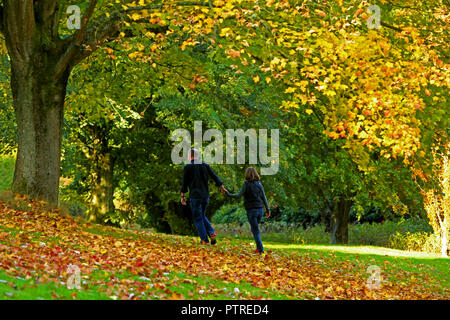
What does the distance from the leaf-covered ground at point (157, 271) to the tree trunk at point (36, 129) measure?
2.17 ft

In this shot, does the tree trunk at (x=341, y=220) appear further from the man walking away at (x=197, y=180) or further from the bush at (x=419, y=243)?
the man walking away at (x=197, y=180)

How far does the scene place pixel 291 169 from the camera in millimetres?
21406

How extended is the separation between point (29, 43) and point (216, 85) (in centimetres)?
700

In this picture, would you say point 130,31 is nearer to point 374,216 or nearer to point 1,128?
point 1,128

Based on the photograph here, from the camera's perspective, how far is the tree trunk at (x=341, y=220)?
26.2 m

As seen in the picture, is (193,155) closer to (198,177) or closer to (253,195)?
(198,177)

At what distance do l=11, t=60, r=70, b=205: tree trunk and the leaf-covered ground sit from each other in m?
0.66

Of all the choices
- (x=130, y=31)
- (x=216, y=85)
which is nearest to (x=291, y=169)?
(x=216, y=85)

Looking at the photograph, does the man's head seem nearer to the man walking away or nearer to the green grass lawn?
the man walking away

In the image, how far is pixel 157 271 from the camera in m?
9.30

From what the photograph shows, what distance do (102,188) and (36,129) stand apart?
391 inches

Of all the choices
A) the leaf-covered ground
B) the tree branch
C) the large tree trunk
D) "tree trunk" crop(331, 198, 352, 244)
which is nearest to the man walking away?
the leaf-covered ground

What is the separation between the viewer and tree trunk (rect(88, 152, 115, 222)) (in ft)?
78.6
